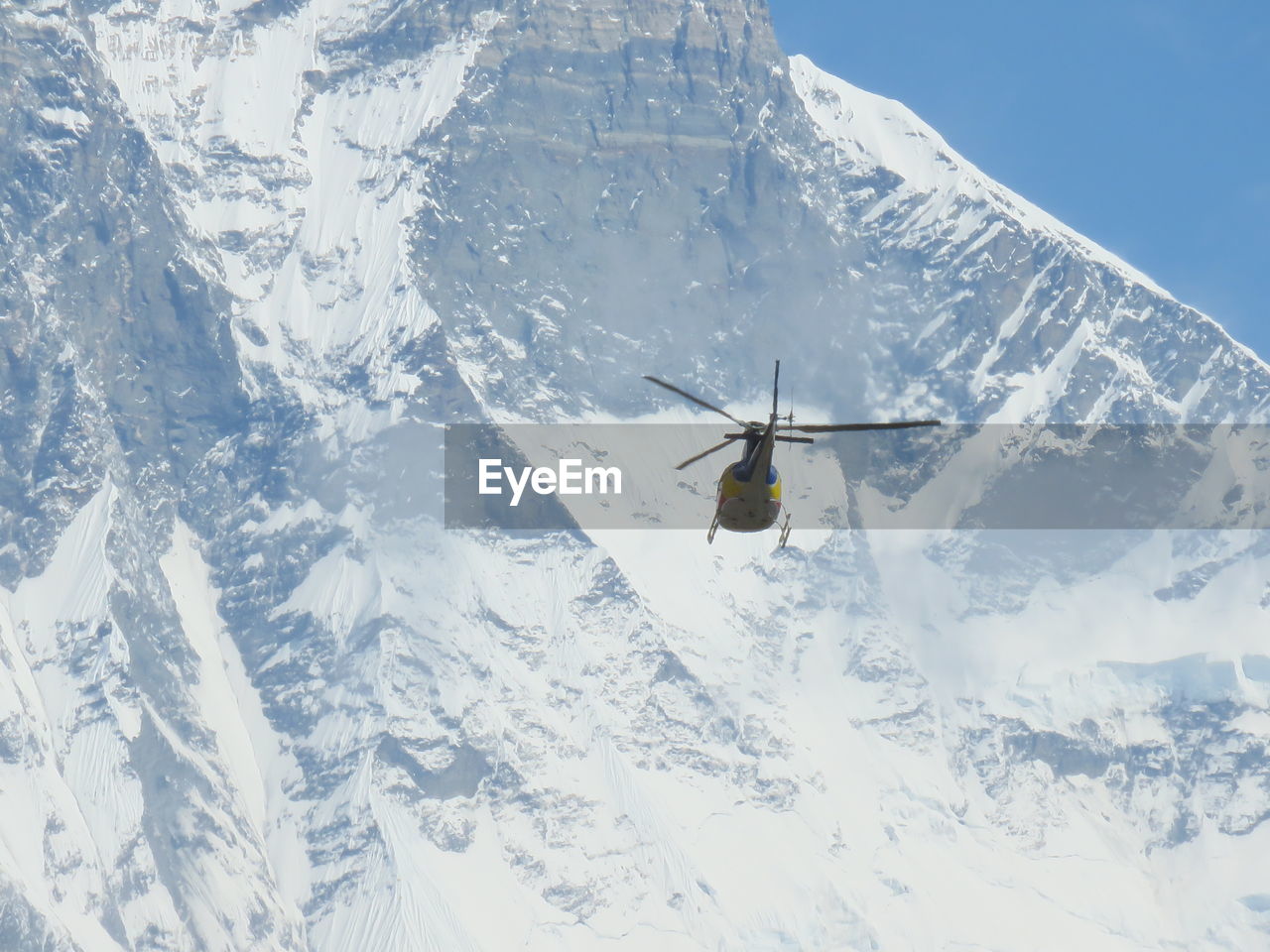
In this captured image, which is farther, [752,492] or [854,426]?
[752,492]

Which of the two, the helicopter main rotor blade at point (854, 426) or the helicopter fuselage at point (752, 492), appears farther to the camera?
the helicopter fuselage at point (752, 492)

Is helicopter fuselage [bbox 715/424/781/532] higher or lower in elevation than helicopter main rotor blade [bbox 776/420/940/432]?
lower

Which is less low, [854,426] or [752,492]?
[854,426]

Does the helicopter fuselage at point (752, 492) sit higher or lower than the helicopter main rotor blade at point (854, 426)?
lower

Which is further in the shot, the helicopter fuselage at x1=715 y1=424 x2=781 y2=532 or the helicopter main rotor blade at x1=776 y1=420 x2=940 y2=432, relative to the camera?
the helicopter fuselage at x1=715 y1=424 x2=781 y2=532
